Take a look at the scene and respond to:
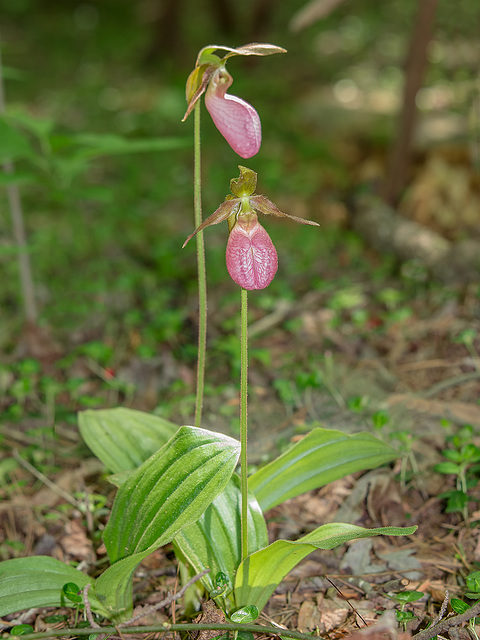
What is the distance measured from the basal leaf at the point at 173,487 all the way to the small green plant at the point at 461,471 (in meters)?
0.71

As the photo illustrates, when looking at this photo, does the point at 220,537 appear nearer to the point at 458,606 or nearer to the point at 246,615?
the point at 246,615

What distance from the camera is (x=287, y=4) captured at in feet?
24.9

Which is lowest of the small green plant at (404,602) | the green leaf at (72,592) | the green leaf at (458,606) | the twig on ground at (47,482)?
the twig on ground at (47,482)

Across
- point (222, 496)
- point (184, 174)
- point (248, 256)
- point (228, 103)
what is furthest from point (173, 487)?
point (184, 174)

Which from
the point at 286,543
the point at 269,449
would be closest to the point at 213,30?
the point at 269,449

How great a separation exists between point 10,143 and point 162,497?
134 centimetres

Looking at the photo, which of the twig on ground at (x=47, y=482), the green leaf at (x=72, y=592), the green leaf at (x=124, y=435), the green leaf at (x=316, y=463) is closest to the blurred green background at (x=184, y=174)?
the twig on ground at (x=47, y=482)

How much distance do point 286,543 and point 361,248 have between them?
233 centimetres

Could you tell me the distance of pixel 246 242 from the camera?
105 centimetres

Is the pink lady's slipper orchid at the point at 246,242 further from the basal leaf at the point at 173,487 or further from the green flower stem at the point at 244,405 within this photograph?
the basal leaf at the point at 173,487

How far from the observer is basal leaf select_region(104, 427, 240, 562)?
1133 mm

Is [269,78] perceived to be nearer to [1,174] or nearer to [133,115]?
[133,115]

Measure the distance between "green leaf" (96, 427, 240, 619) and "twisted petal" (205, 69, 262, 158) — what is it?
0.59 m

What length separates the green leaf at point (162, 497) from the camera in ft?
3.72
